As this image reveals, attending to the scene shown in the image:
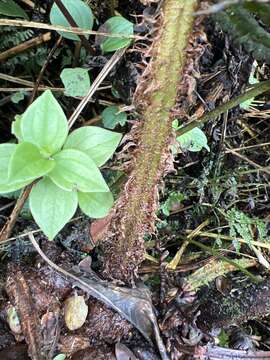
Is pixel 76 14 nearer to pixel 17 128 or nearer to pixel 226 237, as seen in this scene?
pixel 17 128

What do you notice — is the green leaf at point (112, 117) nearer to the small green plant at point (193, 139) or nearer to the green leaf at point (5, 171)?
the small green plant at point (193, 139)

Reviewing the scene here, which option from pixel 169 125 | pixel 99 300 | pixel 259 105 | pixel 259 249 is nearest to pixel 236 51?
pixel 259 105

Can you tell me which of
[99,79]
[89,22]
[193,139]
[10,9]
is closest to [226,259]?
[193,139]

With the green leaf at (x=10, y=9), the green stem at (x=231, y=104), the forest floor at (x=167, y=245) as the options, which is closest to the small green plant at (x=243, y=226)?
the forest floor at (x=167, y=245)

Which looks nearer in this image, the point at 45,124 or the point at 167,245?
the point at 45,124

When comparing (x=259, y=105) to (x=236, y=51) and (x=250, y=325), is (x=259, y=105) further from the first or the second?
(x=250, y=325)
